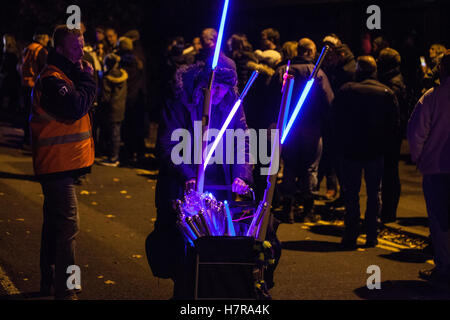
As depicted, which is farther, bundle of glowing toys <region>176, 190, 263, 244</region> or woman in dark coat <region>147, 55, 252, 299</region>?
woman in dark coat <region>147, 55, 252, 299</region>

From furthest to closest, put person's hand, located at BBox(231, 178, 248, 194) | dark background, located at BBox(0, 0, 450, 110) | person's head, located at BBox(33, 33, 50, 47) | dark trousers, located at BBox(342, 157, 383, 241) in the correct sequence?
dark background, located at BBox(0, 0, 450, 110)
person's head, located at BBox(33, 33, 50, 47)
dark trousers, located at BBox(342, 157, 383, 241)
person's hand, located at BBox(231, 178, 248, 194)

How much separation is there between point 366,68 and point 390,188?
175 cm

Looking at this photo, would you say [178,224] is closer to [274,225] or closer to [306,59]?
[274,225]

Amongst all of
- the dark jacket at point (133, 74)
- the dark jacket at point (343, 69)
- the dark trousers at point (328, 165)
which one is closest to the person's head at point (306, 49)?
the dark jacket at point (343, 69)

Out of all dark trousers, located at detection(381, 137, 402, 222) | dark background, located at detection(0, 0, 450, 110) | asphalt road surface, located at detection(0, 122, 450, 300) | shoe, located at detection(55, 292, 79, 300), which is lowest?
Result: asphalt road surface, located at detection(0, 122, 450, 300)

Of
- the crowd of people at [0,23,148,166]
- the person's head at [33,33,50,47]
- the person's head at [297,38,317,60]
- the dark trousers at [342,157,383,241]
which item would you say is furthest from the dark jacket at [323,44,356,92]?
the person's head at [33,33,50,47]

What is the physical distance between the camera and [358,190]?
8391 millimetres

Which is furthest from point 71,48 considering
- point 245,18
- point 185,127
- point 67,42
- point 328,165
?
point 245,18

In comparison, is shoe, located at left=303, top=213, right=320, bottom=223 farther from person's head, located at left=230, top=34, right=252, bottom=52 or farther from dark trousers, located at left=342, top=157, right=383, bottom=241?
person's head, located at left=230, top=34, right=252, bottom=52

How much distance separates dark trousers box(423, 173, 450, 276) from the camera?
7098mm

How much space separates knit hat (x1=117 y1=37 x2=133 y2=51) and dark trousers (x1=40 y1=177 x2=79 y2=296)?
6.82 meters

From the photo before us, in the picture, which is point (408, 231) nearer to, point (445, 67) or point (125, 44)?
point (445, 67)

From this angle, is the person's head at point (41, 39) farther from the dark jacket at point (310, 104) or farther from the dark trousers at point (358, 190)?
the dark trousers at point (358, 190)
